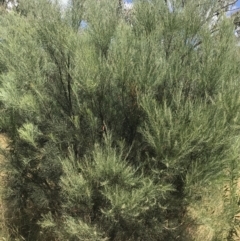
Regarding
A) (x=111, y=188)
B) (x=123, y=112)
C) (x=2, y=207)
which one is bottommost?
(x=2, y=207)

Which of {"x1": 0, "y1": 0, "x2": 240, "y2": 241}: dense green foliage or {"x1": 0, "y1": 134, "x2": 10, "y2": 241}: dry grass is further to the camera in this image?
{"x1": 0, "y1": 134, "x2": 10, "y2": 241}: dry grass

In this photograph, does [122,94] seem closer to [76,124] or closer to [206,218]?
[76,124]

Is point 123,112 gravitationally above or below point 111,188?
above

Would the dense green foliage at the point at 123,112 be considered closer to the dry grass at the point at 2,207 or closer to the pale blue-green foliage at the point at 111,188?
the pale blue-green foliage at the point at 111,188

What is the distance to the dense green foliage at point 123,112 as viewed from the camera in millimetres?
3703

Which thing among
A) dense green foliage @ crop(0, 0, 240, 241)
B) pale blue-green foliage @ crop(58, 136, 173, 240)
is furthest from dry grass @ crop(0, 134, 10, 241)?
pale blue-green foliage @ crop(58, 136, 173, 240)

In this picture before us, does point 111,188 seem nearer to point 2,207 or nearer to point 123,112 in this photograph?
point 123,112

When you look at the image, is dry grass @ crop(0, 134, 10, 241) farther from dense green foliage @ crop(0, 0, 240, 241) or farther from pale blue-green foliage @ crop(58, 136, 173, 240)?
pale blue-green foliage @ crop(58, 136, 173, 240)

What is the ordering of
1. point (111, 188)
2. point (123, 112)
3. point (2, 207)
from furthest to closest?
point (2, 207) → point (123, 112) → point (111, 188)

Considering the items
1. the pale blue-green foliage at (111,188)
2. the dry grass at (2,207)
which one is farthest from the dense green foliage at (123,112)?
the dry grass at (2,207)

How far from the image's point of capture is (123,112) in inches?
166

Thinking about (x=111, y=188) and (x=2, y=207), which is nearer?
(x=111, y=188)

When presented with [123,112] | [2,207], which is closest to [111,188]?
[123,112]

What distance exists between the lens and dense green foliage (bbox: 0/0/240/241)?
370cm
